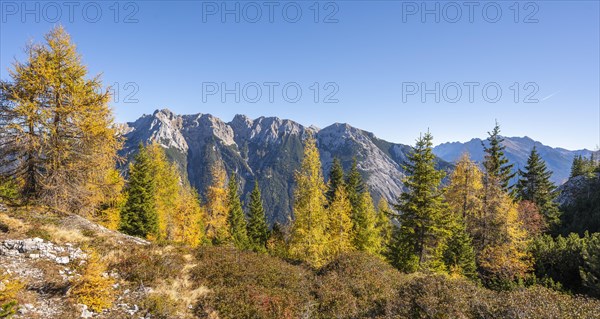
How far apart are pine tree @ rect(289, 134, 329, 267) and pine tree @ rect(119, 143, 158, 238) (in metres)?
17.6

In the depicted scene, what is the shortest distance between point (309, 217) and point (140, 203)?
65.7ft

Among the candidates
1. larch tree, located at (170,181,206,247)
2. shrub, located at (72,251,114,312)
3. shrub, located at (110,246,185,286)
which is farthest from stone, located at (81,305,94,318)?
larch tree, located at (170,181,206,247)

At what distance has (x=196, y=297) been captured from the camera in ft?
43.7

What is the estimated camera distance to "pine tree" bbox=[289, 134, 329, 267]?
22375mm

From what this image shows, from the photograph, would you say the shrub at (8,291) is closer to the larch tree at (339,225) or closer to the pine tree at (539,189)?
the larch tree at (339,225)

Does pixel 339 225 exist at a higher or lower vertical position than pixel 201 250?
higher

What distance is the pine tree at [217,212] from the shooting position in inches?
1500

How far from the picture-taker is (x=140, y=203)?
31547mm

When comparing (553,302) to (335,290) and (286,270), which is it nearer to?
(335,290)

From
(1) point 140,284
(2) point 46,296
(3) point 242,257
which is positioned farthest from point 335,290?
(2) point 46,296

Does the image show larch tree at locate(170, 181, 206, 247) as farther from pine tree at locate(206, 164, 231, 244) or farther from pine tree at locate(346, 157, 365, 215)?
pine tree at locate(346, 157, 365, 215)

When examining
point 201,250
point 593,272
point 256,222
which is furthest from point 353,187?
point 201,250

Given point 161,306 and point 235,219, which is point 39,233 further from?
point 235,219

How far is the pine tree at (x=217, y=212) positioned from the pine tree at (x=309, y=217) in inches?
681
